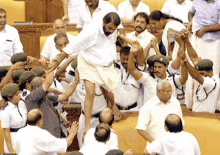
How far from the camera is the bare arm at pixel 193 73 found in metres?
6.64

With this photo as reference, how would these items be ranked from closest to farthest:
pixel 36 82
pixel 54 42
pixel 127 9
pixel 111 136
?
1. pixel 111 136
2. pixel 36 82
3. pixel 54 42
4. pixel 127 9

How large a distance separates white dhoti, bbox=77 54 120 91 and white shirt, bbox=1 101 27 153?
71 cm

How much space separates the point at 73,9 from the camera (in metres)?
9.53

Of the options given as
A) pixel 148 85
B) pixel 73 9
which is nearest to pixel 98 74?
pixel 148 85

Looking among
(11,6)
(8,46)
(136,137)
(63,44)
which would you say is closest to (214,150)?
(136,137)

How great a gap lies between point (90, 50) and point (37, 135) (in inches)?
54.2

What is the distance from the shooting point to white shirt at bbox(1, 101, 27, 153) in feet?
20.5

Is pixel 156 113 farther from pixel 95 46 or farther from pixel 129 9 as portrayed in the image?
pixel 129 9

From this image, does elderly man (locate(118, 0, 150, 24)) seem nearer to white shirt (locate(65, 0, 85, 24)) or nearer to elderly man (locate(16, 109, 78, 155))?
white shirt (locate(65, 0, 85, 24))

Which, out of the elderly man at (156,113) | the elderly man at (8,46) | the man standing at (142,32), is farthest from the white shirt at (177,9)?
the elderly man at (156,113)

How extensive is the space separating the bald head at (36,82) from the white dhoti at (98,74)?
42 centimetres

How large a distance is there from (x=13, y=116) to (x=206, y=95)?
7.18 feet

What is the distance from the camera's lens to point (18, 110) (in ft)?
20.7

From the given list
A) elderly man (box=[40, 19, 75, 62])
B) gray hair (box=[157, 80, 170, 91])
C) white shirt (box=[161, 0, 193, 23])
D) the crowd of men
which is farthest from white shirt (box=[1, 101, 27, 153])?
white shirt (box=[161, 0, 193, 23])
